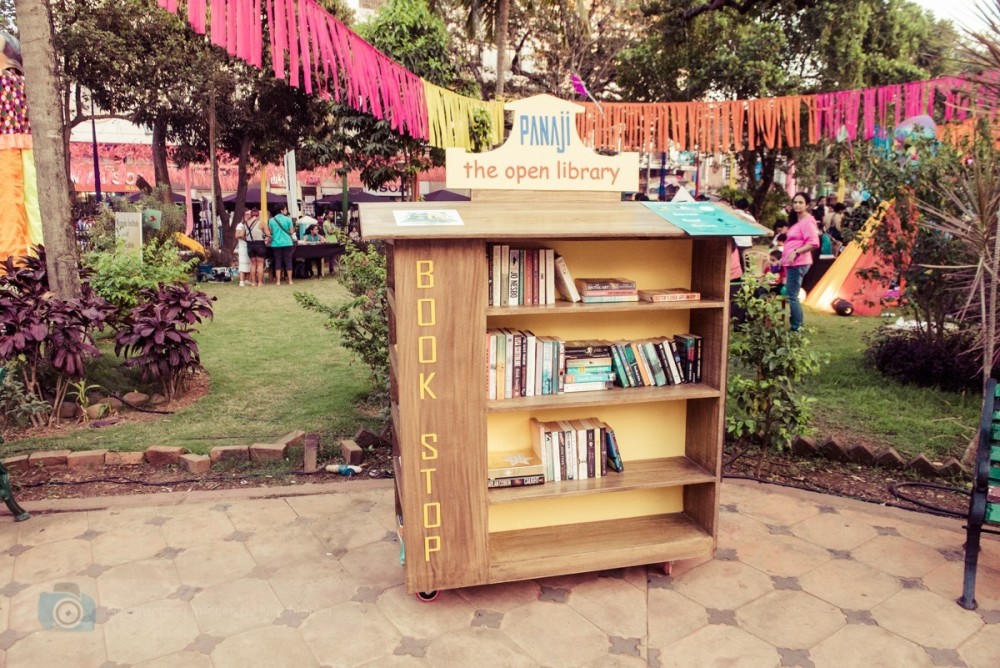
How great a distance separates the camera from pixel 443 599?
3.11 metres

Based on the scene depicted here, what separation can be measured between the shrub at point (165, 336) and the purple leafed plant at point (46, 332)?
24 centimetres

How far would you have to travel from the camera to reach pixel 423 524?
Answer: 9.72 feet

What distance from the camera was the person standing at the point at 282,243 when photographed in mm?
12602

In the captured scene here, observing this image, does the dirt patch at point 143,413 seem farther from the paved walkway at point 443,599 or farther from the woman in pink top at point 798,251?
the woman in pink top at point 798,251

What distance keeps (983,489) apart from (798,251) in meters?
5.15

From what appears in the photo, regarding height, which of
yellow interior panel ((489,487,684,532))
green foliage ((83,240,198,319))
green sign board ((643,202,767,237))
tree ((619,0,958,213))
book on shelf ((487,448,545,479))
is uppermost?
tree ((619,0,958,213))

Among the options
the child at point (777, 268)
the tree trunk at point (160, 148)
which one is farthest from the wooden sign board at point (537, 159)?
the tree trunk at point (160, 148)

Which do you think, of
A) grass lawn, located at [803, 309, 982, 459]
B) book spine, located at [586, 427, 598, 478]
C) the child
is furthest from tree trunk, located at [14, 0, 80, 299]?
the child

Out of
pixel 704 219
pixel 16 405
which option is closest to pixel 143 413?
pixel 16 405

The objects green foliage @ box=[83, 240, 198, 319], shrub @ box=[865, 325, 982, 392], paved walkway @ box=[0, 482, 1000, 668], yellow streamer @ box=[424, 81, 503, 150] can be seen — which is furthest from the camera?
yellow streamer @ box=[424, 81, 503, 150]

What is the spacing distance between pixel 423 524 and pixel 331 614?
0.54 m

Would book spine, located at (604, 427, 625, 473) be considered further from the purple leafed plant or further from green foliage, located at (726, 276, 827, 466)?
the purple leafed plant

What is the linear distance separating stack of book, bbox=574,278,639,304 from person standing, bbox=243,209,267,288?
35.0 feet

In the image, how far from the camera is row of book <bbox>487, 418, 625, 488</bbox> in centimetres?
316
